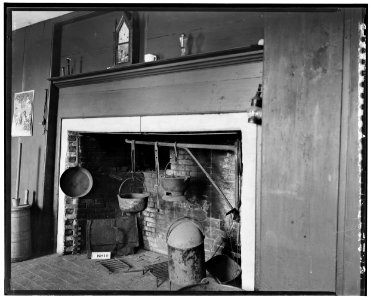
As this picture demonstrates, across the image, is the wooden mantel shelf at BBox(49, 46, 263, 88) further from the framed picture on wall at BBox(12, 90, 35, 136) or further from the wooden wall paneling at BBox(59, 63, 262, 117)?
the framed picture on wall at BBox(12, 90, 35, 136)

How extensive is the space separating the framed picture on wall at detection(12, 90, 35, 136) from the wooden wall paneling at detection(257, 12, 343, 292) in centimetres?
335

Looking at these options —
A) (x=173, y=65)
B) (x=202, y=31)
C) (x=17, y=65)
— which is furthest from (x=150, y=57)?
(x=17, y=65)

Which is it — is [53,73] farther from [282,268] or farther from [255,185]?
[282,268]

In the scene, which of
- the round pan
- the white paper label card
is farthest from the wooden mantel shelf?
the white paper label card

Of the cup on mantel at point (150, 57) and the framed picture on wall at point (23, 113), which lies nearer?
the cup on mantel at point (150, 57)

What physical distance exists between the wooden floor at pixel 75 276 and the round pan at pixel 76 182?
33.8 inches

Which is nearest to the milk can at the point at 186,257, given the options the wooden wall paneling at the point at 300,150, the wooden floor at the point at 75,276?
the wooden floor at the point at 75,276

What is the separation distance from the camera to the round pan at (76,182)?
4203mm

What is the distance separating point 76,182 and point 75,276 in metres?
1.17

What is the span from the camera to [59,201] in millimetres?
4336

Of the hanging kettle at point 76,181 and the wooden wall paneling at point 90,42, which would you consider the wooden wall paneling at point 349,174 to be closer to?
the wooden wall paneling at point 90,42

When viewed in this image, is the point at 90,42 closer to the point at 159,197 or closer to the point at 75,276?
the point at 159,197

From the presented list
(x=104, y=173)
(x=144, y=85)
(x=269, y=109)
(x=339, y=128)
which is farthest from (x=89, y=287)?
(x=339, y=128)

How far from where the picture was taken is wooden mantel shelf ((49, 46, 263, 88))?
8.87 ft
